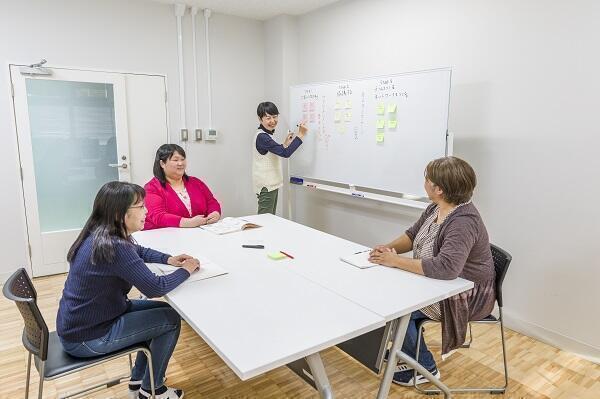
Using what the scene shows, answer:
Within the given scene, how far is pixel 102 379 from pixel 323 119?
2725 mm

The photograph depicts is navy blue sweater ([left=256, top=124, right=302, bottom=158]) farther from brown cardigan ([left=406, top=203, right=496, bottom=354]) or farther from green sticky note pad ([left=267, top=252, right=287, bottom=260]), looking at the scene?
brown cardigan ([left=406, top=203, right=496, bottom=354])

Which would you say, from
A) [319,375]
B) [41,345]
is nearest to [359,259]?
[319,375]

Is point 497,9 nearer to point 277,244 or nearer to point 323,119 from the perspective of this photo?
point 323,119

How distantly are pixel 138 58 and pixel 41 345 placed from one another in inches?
128

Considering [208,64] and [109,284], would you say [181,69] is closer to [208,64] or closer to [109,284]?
[208,64]

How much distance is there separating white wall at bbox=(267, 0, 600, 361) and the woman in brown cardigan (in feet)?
3.03

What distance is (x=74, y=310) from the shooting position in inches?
62.0

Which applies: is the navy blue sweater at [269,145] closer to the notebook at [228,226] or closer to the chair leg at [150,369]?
the notebook at [228,226]

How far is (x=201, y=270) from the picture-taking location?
186 centimetres

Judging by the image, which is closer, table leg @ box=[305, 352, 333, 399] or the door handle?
table leg @ box=[305, 352, 333, 399]

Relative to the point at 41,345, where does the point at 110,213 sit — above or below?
above

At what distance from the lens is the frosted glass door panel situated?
3.66 metres

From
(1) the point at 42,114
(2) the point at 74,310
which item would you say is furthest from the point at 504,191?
(1) the point at 42,114

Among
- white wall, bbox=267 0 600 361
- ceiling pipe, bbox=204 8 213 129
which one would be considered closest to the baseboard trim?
white wall, bbox=267 0 600 361
